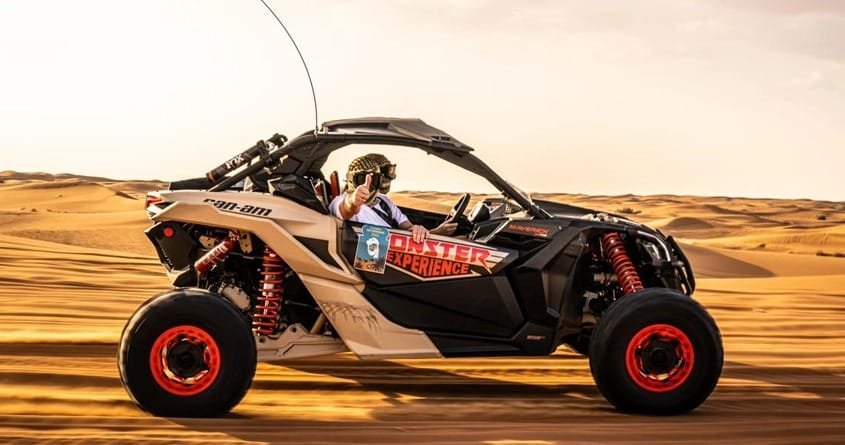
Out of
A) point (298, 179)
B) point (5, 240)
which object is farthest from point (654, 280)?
point (5, 240)

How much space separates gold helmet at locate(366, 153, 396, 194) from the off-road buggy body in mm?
322

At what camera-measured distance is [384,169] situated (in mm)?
7551

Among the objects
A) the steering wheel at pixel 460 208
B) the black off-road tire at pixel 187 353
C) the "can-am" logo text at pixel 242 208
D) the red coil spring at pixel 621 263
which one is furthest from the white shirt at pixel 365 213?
the red coil spring at pixel 621 263

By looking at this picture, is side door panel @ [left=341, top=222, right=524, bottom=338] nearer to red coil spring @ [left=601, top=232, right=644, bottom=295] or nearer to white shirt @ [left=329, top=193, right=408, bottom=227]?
white shirt @ [left=329, top=193, right=408, bottom=227]

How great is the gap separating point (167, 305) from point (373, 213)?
1624 millimetres

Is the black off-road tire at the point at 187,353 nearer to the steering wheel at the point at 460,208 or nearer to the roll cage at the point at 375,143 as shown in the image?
the roll cage at the point at 375,143

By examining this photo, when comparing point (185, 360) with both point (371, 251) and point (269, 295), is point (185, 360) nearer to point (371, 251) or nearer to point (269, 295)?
point (269, 295)

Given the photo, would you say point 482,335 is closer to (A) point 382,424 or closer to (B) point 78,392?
(A) point 382,424

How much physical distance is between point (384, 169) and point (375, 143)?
1.39ft

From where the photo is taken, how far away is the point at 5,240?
18.9 meters

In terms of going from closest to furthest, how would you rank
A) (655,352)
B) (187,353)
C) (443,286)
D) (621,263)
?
(187,353)
(655,352)
(443,286)
(621,263)

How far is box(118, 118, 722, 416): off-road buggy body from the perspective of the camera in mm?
6992

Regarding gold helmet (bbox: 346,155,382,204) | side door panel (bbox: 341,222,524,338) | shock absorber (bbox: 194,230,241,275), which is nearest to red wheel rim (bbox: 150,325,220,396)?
shock absorber (bbox: 194,230,241,275)

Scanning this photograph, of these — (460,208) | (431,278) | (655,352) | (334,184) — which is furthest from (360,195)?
(655,352)
